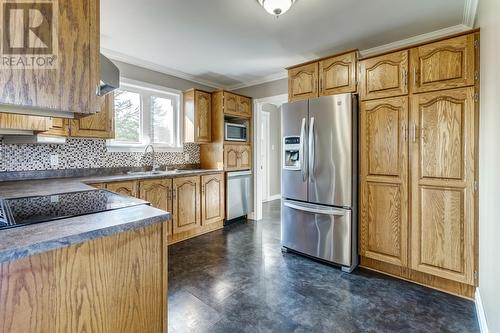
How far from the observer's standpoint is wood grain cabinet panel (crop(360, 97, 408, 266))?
232 cm

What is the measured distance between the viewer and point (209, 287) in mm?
2229

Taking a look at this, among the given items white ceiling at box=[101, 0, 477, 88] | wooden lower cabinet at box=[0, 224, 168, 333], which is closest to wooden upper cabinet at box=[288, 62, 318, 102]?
white ceiling at box=[101, 0, 477, 88]

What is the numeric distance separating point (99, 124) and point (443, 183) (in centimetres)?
351

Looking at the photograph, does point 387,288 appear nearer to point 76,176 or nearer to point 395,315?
point 395,315

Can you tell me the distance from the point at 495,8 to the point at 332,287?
224 cm

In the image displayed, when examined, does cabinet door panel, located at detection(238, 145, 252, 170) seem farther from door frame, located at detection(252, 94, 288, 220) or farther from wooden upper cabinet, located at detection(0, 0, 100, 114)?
wooden upper cabinet, located at detection(0, 0, 100, 114)

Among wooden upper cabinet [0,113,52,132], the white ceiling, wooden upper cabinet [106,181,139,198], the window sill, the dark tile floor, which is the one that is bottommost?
the dark tile floor

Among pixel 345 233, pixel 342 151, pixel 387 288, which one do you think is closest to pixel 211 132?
pixel 342 151

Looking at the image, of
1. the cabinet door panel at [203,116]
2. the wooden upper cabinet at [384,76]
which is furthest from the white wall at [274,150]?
the wooden upper cabinet at [384,76]

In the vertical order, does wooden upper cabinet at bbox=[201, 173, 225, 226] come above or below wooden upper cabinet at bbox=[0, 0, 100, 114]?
below

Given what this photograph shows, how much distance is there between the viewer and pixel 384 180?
242cm

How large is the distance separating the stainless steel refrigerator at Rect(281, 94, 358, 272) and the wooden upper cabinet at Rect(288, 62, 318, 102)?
0.20 meters

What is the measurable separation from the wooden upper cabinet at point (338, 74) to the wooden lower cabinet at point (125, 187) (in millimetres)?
2342

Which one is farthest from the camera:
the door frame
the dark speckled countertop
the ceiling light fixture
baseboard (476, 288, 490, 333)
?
the door frame
